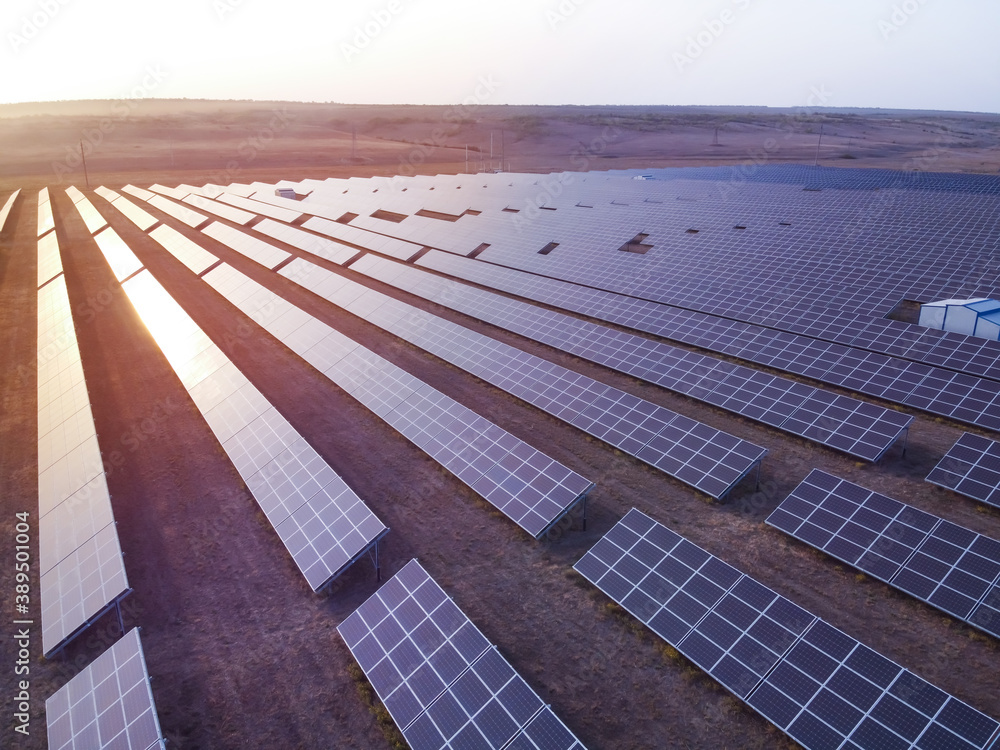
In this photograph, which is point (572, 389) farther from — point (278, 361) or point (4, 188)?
point (4, 188)

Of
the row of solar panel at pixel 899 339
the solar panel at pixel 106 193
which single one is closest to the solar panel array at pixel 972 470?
the row of solar panel at pixel 899 339

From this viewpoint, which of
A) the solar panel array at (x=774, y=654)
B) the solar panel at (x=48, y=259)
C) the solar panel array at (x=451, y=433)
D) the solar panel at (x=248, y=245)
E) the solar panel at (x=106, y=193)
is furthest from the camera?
the solar panel at (x=106, y=193)

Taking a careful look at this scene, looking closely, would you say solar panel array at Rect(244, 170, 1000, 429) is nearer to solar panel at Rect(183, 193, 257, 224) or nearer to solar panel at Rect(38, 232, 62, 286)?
solar panel at Rect(183, 193, 257, 224)

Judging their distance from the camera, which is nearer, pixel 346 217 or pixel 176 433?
pixel 176 433

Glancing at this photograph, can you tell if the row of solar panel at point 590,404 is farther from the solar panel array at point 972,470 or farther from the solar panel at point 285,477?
the solar panel at point 285,477

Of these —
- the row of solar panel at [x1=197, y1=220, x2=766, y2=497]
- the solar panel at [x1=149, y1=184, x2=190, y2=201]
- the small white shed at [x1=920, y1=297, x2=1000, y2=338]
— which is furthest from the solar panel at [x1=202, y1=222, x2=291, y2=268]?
the small white shed at [x1=920, y1=297, x2=1000, y2=338]

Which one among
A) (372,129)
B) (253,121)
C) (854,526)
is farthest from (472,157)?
(854,526)
